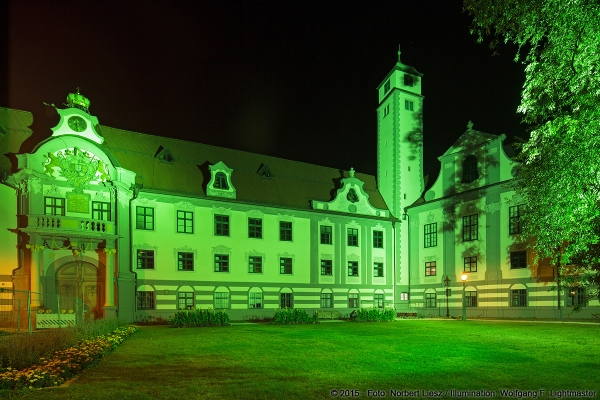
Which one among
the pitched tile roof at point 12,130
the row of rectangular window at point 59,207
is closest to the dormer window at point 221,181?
the row of rectangular window at point 59,207

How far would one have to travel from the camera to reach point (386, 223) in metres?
43.0

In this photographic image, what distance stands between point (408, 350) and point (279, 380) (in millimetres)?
6266

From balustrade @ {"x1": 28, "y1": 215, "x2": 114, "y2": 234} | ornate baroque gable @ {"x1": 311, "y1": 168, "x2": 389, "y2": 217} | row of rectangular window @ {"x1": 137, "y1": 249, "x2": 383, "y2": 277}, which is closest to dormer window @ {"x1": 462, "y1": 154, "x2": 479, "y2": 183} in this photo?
ornate baroque gable @ {"x1": 311, "y1": 168, "x2": 389, "y2": 217}

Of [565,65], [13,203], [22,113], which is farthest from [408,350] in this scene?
[22,113]

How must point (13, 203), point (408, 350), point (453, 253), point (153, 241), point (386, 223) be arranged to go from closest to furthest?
point (408, 350) → point (13, 203) → point (153, 241) → point (453, 253) → point (386, 223)

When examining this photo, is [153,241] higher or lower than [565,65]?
lower

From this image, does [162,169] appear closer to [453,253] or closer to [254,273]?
[254,273]

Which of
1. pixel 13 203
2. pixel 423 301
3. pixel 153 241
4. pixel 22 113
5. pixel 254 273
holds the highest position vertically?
pixel 22 113

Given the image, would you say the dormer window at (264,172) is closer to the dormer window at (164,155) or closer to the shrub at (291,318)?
the dormer window at (164,155)

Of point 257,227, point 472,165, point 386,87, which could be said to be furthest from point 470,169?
point 257,227

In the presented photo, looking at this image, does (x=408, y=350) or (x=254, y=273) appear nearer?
(x=408, y=350)

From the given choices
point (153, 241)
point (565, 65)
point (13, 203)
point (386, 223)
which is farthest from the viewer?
point (386, 223)

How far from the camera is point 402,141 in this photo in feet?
143

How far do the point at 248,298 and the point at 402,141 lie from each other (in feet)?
67.8
